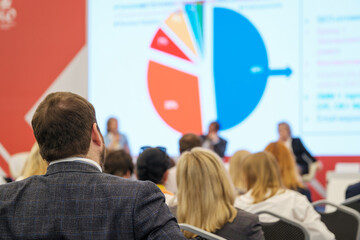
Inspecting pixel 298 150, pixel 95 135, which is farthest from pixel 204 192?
pixel 298 150

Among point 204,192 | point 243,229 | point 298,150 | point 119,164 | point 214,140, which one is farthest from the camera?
point 214,140

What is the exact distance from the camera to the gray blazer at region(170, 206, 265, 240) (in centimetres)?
192

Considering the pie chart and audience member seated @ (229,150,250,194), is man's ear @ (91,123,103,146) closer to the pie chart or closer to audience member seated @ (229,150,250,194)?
audience member seated @ (229,150,250,194)

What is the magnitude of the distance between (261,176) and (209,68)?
4406 millimetres

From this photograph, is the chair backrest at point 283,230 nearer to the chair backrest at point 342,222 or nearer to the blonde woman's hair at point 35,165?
the chair backrest at point 342,222

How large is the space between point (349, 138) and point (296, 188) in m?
3.21

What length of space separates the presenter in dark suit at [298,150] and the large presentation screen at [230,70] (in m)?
0.53

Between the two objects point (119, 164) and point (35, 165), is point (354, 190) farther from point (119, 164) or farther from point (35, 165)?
point (35, 165)

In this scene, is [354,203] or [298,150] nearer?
[354,203]

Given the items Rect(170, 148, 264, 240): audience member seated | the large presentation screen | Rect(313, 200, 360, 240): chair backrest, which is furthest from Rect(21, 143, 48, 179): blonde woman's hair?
the large presentation screen

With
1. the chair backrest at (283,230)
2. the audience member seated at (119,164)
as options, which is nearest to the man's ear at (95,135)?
the chair backrest at (283,230)

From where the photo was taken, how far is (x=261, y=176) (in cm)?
268

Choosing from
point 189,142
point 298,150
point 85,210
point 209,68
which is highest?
point 209,68

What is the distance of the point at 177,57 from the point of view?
707 cm
